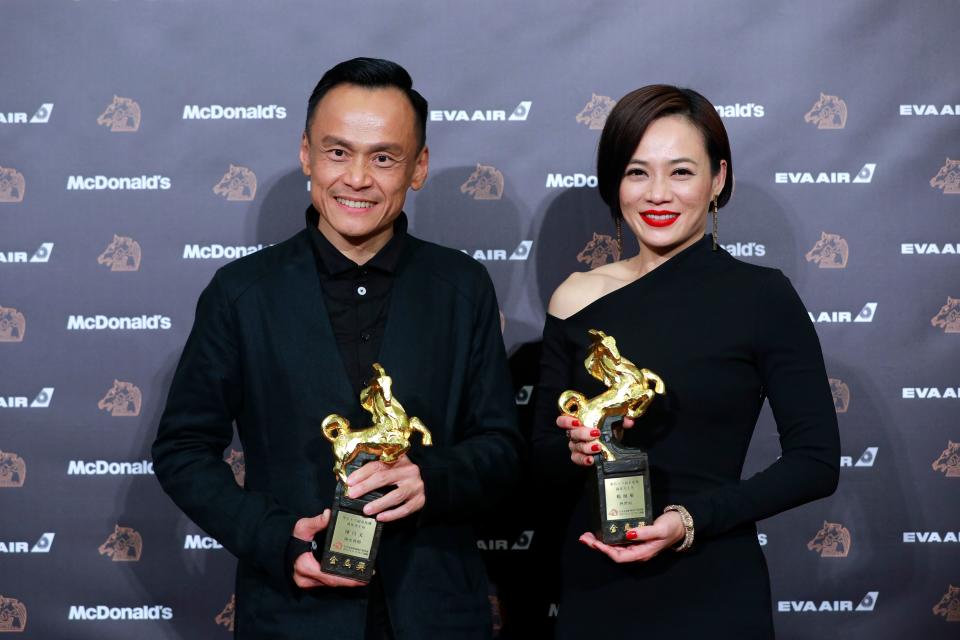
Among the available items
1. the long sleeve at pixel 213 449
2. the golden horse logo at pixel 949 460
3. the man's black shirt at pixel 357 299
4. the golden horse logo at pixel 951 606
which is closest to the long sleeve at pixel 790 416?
the man's black shirt at pixel 357 299

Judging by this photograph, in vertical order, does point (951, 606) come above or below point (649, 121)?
below

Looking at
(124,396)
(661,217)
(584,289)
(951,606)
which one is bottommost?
(951,606)

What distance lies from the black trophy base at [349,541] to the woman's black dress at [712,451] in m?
0.48

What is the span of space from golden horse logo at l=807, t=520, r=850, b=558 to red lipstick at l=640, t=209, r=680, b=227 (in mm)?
1313

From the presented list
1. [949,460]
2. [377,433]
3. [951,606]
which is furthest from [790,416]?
[951,606]

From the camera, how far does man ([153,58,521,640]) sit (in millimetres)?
1844

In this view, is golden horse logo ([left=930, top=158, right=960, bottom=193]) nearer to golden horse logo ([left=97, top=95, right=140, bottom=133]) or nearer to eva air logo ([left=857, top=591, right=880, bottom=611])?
eva air logo ([left=857, top=591, right=880, bottom=611])

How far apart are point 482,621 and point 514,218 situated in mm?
1273

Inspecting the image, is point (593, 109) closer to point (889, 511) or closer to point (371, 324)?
point (371, 324)

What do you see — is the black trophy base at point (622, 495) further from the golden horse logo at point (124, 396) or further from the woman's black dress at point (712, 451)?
the golden horse logo at point (124, 396)

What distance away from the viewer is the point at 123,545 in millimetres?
2879

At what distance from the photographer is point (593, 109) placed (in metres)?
2.86

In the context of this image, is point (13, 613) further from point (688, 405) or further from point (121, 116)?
point (688, 405)

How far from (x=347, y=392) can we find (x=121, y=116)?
4.67 feet
